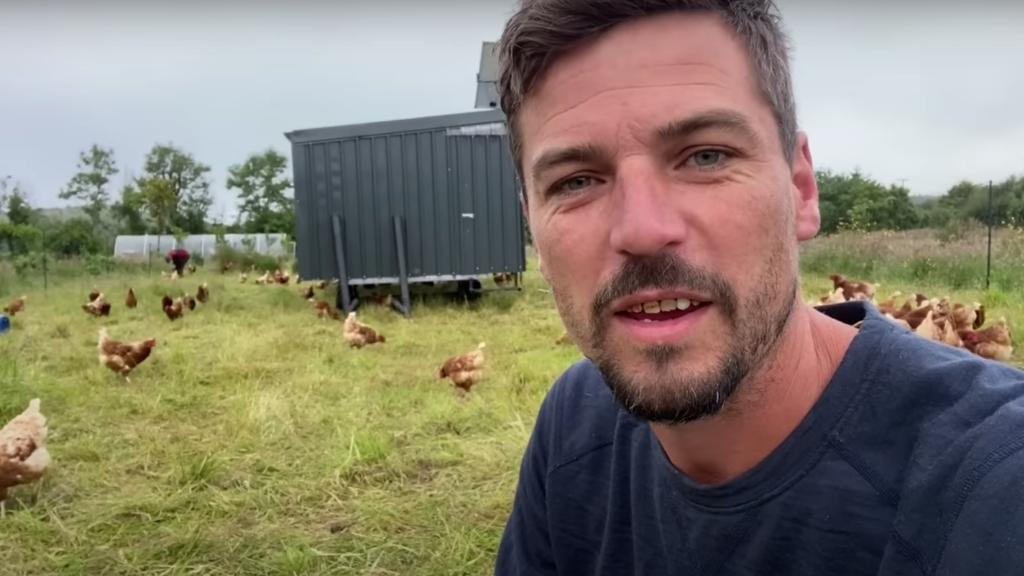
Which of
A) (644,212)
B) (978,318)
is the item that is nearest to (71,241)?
(978,318)

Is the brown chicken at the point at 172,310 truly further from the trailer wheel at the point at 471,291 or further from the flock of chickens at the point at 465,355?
Answer: the trailer wheel at the point at 471,291

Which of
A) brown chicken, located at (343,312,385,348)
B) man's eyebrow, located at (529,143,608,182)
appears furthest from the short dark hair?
brown chicken, located at (343,312,385,348)

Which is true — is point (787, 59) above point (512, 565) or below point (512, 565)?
above

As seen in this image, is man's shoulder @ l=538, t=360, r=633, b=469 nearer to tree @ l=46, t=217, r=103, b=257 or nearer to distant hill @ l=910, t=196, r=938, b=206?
tree @ l=46, t=217, r=103, b=257

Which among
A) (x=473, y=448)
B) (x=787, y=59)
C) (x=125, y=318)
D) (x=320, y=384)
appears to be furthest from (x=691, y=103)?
(x=125, y=318)

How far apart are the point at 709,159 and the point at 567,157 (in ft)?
0.67

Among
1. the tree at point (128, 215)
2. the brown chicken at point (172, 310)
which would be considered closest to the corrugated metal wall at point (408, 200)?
the brown chicken at point (172, 310)

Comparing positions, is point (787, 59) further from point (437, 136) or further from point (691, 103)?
point (437, 136)

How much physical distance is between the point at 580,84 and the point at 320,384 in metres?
5.03

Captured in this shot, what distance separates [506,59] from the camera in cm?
110

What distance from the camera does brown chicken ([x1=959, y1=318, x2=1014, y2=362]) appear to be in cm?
469

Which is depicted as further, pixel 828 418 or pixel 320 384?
pixel 320 384

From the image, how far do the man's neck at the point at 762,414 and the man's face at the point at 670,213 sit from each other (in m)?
0.04

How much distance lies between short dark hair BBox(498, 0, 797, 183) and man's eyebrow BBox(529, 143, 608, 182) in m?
0.12
